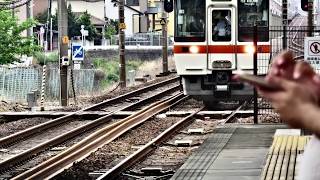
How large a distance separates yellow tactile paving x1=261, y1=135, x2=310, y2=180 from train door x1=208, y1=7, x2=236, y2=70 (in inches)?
257

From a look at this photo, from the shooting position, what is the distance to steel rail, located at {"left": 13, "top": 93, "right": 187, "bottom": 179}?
9.32 m

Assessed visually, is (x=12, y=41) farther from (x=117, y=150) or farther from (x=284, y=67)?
(x=284, y=67)

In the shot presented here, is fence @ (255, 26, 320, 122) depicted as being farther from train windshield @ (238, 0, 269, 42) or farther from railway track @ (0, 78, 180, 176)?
railway track @ (0, 78, 180, 176)

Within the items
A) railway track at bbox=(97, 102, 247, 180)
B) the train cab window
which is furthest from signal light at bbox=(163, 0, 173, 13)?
railway track at bbox=(97, 102, 247, 180)

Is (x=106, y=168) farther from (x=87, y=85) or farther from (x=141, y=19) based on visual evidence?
(x=141, y=19)

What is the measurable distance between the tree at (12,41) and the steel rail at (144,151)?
49.1 feet

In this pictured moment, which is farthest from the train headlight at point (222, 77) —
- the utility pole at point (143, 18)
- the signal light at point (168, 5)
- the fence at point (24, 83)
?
the utility pole at point (143, 18)

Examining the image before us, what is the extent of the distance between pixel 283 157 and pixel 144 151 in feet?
11.1

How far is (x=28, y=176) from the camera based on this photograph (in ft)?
29.6

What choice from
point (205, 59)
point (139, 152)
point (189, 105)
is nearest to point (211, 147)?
point (139, 152)

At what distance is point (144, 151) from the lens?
11.3 metres

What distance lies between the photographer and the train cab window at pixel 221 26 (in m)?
16.8

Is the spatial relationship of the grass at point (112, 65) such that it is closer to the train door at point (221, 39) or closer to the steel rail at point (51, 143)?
the steel rail at point (51, 143)

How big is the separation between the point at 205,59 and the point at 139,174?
7676 mm
